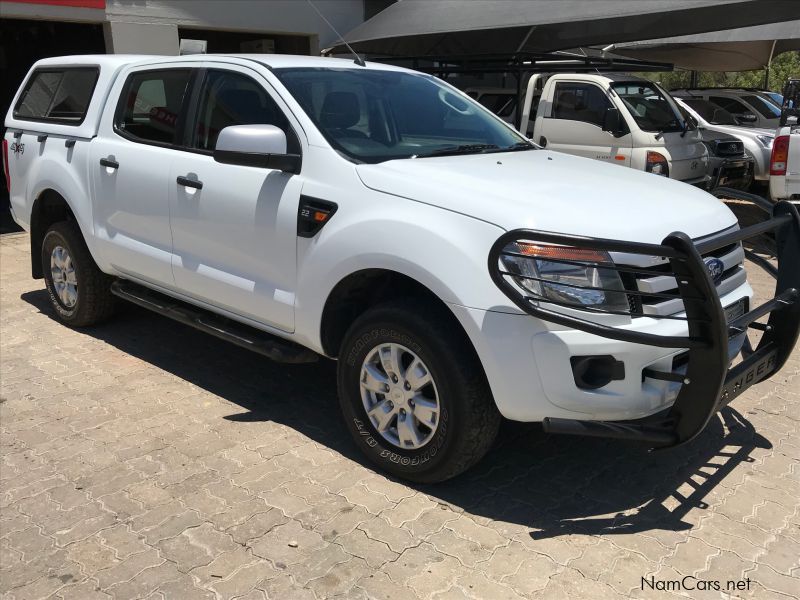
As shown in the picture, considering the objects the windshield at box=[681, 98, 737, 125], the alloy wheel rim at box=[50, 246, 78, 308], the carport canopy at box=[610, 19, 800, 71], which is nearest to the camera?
the alloy wheel rim at box=[50, 246, 78, 308]

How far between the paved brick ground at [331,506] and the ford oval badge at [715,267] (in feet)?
3.16

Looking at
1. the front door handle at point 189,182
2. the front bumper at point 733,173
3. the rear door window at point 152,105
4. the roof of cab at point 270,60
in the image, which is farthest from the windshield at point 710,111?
the front door handle at point 189,182

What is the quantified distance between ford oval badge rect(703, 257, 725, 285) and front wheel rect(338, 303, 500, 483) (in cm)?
107

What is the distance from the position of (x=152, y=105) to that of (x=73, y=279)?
1.53 m

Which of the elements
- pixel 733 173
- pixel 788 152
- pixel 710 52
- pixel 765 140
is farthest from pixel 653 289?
pixel 710 52

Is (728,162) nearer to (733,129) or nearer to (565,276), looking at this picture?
(733,129)

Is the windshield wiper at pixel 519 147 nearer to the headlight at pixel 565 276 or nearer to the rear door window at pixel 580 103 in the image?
the headlight at pixel 565 276

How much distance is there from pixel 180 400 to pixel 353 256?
5.71 feet

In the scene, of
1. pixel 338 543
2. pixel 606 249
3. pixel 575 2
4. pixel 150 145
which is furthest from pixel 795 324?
pixel 575 2

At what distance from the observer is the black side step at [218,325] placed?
3.97 metres

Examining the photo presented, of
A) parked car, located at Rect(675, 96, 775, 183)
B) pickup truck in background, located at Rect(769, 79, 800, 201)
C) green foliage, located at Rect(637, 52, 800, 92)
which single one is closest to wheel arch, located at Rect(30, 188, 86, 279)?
pickup truck in background, located at Rect(769, 79, 800, 201)

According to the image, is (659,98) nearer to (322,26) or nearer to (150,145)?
(322,26)

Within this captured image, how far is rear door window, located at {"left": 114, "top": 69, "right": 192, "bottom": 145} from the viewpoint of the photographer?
4562 mm

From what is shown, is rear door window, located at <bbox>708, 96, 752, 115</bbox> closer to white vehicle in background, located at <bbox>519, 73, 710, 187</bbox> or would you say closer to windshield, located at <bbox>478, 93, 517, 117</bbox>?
white vehicle in background, located at <bbox>519, 73, 710, 187</bbox>
